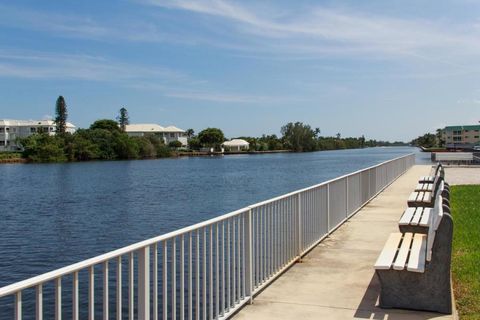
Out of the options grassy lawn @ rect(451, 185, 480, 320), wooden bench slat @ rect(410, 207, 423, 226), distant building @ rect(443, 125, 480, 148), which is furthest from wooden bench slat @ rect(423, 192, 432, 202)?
distant building @ rect(443, 125, 480, 148)

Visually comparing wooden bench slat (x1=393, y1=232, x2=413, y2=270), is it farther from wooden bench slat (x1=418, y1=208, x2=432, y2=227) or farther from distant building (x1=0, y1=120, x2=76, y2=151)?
distant building (x1=0, y1=120, x2=76, y2=151)

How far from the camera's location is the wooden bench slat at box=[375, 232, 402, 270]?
19.2 ft

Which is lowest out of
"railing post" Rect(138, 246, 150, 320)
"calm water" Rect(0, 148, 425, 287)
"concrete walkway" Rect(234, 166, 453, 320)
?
"calm water" Rect(0, 148, 425, 287)

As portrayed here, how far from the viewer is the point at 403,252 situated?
646cm

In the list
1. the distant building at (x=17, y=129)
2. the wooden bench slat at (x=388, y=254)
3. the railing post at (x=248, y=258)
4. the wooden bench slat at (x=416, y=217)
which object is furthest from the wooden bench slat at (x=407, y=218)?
the distant building at (x=17, y=129)

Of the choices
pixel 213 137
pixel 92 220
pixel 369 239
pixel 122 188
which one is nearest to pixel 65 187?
pixel 122 188

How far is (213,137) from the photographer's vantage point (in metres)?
195

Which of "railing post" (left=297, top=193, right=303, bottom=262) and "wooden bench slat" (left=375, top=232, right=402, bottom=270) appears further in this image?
"railing post" (left=297, top=193, right=303, bottom=262)

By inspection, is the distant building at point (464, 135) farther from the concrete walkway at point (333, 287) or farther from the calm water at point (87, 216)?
the concrete walkway at point (333, 287)

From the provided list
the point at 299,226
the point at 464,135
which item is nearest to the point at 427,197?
the point at 299,226

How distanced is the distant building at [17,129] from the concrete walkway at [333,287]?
16030cm

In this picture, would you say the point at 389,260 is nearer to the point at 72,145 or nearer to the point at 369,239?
the point at 369,239

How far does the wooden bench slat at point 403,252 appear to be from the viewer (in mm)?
5840

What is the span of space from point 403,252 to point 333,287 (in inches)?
40.4
